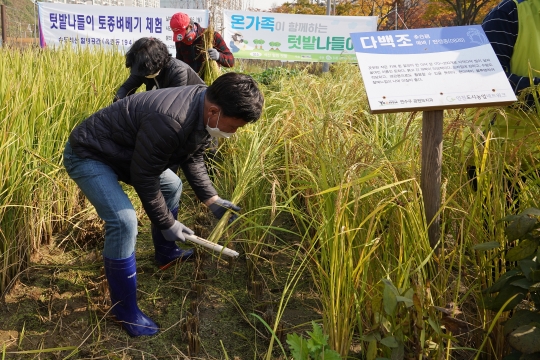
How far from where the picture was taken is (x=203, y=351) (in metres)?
2.10

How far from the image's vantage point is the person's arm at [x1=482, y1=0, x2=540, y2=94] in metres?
2.19

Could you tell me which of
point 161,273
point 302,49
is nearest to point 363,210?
point 161,273

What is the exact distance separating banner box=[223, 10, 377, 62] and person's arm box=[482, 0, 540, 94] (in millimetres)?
9241

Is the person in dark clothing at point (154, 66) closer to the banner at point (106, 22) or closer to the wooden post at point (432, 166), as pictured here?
the wooden post at point (432, 166)

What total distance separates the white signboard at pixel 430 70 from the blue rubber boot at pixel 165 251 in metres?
1.36

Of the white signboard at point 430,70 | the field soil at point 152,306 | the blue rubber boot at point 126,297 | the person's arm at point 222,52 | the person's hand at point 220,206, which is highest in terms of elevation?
the white signboard at point 430,70

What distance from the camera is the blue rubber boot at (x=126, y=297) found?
2.16 meters

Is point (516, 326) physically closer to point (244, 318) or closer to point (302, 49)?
point (244, 318)

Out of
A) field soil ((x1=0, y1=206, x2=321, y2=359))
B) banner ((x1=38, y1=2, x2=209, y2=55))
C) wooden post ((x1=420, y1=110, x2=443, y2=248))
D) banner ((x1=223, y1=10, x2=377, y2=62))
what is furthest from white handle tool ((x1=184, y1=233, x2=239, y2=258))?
banner ((x1=223, y1=10, x2=377, y2=62))

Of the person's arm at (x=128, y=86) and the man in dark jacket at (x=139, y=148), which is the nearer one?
the man in dark jacket at (x=139, y=148)

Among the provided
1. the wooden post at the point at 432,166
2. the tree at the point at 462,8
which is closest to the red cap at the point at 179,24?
the wooden post at the point at 432,166

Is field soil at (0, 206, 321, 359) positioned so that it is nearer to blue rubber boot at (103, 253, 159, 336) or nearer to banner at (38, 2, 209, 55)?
blue rubber boot at (103, 253, 159, 336)

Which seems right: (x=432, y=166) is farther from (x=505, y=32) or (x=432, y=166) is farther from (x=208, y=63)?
(x=208, y=63)

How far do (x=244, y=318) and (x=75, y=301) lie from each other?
0.82 metres
